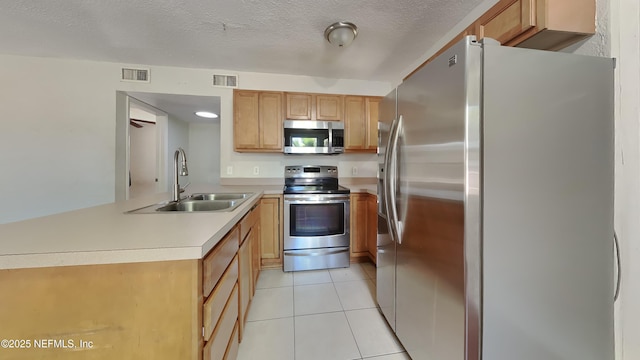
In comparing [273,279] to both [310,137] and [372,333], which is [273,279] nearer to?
[372,333]

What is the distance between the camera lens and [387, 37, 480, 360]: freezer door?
0.91m

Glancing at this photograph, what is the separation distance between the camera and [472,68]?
34.4 inches

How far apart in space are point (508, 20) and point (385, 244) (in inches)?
59.2

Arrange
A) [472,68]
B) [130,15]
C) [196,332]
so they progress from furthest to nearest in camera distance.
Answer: [130,15] → [472,68] → [196,332]

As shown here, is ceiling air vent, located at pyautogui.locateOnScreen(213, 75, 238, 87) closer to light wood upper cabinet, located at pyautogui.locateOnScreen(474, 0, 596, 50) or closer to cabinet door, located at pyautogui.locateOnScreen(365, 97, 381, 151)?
cabinet door, located at pyautogui.locateOnScreen(365, 97, 381, 151)

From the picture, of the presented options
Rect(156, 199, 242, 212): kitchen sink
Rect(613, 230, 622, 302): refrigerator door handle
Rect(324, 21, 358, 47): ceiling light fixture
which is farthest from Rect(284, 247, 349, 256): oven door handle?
Rect(324, 21, 358, 47): ceiling light fixture

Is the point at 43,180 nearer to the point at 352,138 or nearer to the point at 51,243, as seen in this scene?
the point at 51,243

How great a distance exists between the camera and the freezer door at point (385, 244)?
57.5 inches

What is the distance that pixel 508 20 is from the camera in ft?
3.93

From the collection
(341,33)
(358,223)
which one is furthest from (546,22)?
(358,223)

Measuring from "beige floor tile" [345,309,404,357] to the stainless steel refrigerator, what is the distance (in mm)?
499

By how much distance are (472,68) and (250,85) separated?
105 inches

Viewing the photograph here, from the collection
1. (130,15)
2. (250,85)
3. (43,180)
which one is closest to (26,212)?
(43,180)

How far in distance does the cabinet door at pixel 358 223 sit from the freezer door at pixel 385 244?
3.12 feet
